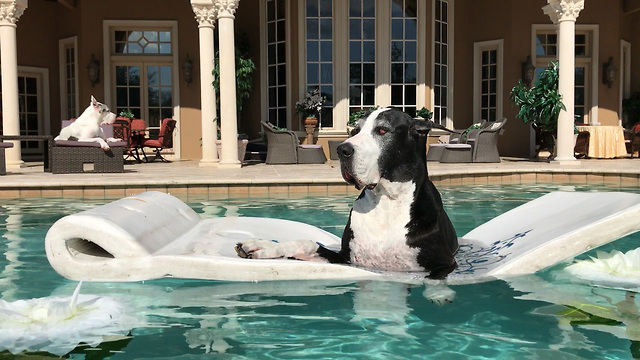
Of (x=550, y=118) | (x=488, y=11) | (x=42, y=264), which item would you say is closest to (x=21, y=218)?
(x=42, y=264)

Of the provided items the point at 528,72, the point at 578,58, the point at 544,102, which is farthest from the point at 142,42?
the point at 578,58

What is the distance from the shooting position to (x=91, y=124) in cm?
943

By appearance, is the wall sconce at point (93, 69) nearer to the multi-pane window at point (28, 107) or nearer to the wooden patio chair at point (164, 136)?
the multi-pane window at point (28, 107)

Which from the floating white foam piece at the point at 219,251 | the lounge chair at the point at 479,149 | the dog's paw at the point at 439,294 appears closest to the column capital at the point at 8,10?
the lounge chair at the point at 479,149

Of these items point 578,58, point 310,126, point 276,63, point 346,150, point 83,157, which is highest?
point 578,58

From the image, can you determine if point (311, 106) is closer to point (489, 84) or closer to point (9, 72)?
point (489, 84)

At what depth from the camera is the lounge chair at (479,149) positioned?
1176 cm

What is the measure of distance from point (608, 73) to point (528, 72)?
1.88 metres

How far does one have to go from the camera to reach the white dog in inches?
369

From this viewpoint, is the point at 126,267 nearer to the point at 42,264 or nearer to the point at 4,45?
the point at 42,264

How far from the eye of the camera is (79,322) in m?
2.21

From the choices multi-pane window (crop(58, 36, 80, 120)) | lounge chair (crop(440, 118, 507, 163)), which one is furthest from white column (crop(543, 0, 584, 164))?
multi-pane window (crop(58, 36, 80, 120))

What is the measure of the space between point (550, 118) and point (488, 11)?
4117mm

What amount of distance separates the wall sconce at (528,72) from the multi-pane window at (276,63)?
5068 mm
